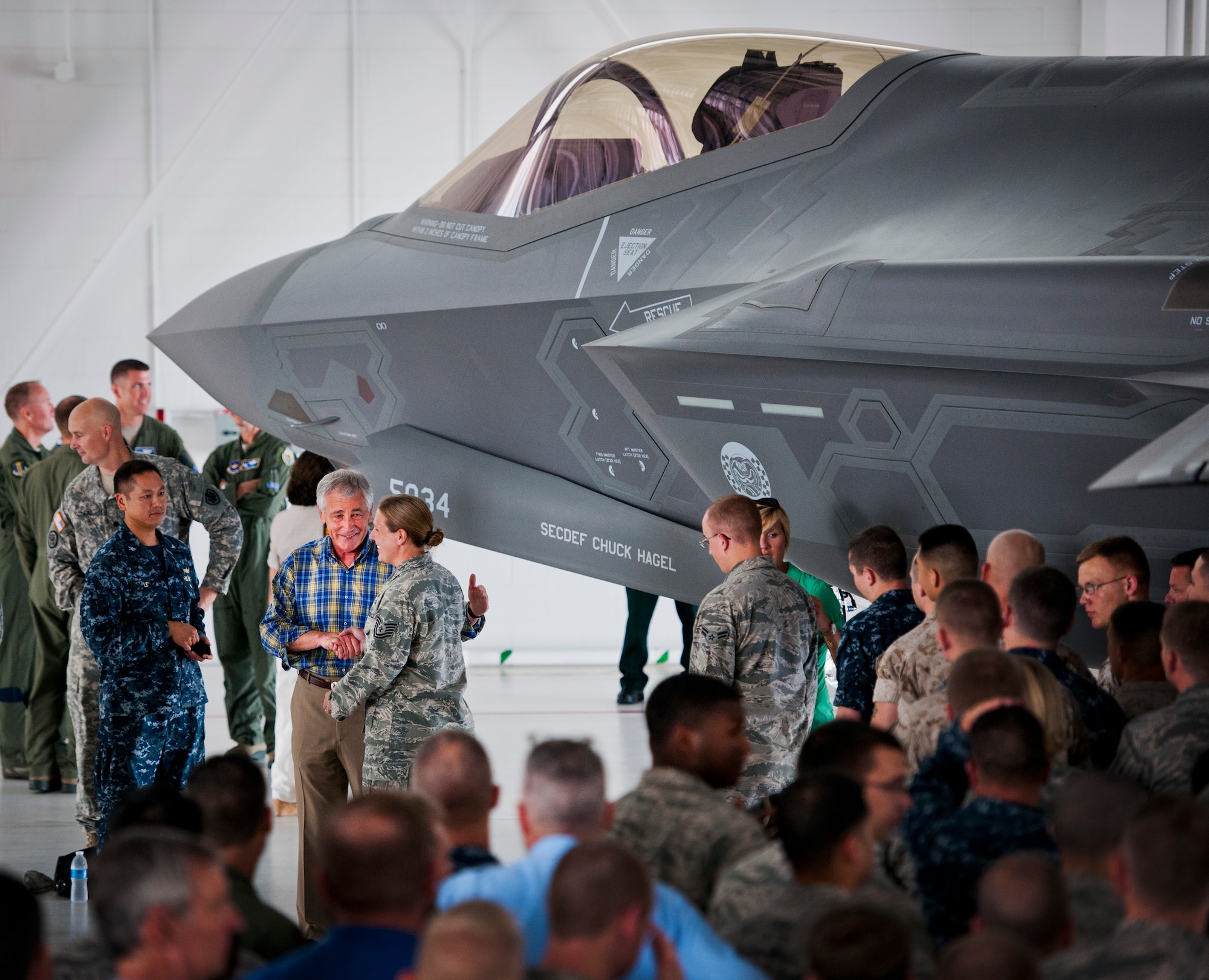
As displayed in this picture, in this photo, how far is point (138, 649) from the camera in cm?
619

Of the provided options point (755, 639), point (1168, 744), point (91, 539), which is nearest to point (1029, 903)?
point (1168, 744)

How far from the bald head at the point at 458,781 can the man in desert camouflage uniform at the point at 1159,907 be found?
57.3 inches

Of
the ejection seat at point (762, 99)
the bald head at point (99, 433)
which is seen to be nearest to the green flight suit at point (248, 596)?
the bald head at point (99, 433)

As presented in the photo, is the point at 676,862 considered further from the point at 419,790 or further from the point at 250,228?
the point at 250,228

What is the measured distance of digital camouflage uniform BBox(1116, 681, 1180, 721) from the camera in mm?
4730

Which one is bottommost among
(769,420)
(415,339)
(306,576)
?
(306,576)

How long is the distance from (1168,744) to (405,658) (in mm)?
3135

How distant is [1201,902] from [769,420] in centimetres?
335

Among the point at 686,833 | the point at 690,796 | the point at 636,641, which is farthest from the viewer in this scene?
the point at 636,641

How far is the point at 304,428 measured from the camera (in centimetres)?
782

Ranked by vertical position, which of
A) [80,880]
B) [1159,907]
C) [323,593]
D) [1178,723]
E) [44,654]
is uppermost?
[323,593]

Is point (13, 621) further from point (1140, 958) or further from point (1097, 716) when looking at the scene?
point (1140, 958)

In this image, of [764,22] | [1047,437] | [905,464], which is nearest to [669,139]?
[905,464]

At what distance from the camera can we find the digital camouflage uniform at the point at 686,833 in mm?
3449
